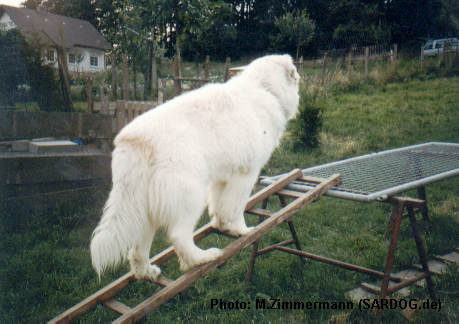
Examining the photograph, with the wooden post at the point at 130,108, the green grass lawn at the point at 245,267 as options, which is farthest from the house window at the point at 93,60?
the green grass lawn at the point at 245,267

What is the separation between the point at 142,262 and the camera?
254 centimetres

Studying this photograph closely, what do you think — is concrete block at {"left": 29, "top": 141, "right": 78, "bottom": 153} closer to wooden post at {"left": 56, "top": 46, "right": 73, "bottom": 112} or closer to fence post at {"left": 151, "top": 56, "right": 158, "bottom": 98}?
wooden post at {"left": 56, "top": 46, "right": 73, "bottom": 112}

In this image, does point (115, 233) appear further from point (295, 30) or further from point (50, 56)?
point (295, 30)

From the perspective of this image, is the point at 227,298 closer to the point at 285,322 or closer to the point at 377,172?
the point at 285,322

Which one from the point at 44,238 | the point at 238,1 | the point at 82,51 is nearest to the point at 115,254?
the point at 44,238

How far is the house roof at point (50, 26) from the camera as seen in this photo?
555cm

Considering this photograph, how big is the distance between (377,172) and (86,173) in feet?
11.5

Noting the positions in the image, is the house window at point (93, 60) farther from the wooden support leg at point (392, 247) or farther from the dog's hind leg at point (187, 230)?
the wooden support leg at point (392, 247)

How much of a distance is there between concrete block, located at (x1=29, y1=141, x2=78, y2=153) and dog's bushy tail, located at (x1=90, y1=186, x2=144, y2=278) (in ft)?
10.1

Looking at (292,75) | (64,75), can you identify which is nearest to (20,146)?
(64,75)

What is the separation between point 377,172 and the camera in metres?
3.86

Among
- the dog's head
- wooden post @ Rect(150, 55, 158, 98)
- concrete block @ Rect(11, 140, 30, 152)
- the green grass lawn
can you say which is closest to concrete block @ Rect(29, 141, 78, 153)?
concrete block @ Rect(11, 140, 30, 152)

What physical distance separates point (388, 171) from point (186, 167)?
2.57 meters

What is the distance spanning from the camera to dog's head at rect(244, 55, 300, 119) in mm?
2994
